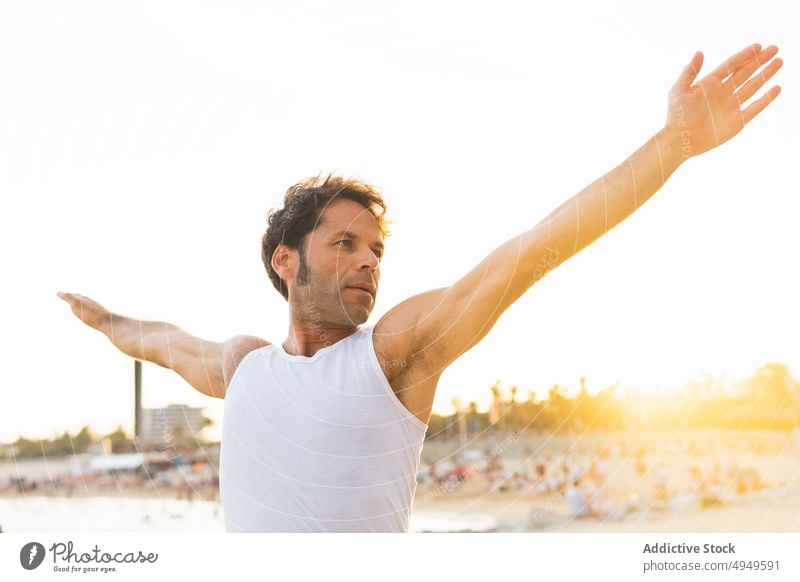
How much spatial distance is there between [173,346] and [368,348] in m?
0.84

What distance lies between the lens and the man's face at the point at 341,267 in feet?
6.25

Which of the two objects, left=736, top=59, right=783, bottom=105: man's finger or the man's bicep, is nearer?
the man's bicep

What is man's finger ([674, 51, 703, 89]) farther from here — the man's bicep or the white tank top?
the white tank top

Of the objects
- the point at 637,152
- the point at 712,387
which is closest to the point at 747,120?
the point at 637,152

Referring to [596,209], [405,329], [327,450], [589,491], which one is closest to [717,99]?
[596,209]

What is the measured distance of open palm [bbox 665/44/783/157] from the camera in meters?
1.69

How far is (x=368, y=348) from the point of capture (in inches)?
69.8

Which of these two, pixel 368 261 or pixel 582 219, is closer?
pixel 582 219

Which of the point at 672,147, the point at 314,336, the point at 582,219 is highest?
the point at 672,147

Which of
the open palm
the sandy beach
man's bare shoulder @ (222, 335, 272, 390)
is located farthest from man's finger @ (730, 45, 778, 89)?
the sandy beach

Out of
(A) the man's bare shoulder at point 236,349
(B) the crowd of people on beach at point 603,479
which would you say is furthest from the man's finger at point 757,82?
(B) the crowd of people on beach at point 603,479

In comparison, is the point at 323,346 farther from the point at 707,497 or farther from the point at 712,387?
the point at 707,497

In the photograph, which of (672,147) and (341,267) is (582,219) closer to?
(672,147)

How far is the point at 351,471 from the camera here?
5.60ft
